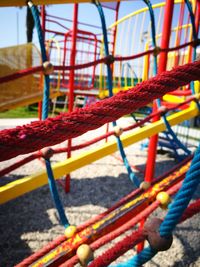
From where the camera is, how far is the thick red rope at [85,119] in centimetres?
31

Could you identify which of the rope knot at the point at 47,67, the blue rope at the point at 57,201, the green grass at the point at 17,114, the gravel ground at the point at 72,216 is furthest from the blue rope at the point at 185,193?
the green grass at the point at 17,114

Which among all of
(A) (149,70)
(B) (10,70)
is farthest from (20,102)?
(A) (149,70)

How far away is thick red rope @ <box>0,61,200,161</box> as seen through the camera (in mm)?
305

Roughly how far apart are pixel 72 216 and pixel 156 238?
1096 mm

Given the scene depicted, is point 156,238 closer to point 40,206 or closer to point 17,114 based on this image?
point 40,206

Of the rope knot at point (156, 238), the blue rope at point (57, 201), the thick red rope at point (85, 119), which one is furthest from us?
the blue rope at point (57, 201)

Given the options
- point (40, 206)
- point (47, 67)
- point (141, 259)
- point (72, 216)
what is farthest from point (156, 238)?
point (40, 206)

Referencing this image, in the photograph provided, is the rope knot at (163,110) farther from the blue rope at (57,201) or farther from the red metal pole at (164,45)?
the blue rope at (57,201)

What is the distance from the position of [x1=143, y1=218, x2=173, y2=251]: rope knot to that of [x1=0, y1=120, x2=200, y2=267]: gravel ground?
26.9 inches

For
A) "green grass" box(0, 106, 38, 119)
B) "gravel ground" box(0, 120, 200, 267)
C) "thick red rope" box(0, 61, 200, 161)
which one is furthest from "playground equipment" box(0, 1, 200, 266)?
"green grass" box(0, 106, 38, 119)

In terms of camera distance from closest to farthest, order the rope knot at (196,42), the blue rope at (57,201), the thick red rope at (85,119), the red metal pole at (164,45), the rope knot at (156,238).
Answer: the thick red rope at (85,119), the rope knot at (156,238), the blue rope at (57,201), the red metal pole at (164,45), the rope knot at (196,42)

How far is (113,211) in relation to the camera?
0.98 m

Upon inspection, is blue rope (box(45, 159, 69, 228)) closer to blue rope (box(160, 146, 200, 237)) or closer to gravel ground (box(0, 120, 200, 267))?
blue rope (box(160, 146, 200, 237))

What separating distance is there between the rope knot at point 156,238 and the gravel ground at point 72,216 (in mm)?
684
